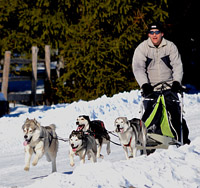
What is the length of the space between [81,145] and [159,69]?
1.95 meters

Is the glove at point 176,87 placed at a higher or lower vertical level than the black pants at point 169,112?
higher

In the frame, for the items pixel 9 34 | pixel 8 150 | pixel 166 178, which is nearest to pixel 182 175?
pixel 166 178

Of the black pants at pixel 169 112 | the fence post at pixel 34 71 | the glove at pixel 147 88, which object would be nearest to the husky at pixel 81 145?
the black pants at pixel 169 112

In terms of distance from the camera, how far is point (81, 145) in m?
7.26

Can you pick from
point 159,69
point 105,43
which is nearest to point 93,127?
point 159,69

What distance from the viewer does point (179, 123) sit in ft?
26.4

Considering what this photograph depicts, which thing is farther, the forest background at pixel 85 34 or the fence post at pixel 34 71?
the fence post at pixel 34 71

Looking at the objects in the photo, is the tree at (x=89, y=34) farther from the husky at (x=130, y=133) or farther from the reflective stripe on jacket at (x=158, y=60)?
the husky at (x=130, y=133)

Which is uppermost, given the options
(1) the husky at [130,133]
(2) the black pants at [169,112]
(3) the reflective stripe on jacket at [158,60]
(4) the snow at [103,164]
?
(3) the reflective stripe on jacket at [158,60]

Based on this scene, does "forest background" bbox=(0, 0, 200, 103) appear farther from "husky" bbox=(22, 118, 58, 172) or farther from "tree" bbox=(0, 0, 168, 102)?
"husky" bbox=(22, 118, 58, 172)

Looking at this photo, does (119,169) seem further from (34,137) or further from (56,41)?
(56,41)

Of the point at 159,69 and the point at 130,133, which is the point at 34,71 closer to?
the point at 159,69

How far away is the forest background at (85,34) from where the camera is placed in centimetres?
1827

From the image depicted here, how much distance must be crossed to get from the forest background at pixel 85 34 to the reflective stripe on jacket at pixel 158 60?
9.93 meters
